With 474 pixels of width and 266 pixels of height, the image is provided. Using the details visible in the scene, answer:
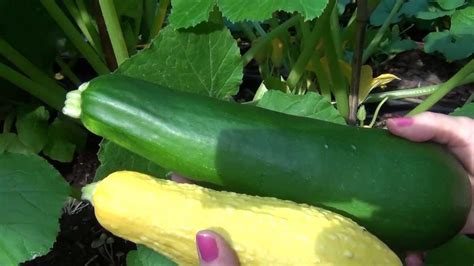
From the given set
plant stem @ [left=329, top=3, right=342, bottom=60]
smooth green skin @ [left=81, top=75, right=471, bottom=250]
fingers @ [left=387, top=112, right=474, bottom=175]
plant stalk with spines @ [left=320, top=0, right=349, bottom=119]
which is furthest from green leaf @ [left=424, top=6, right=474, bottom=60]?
smooth green skin @ [left=81, top=75, right=471, bottom=250]

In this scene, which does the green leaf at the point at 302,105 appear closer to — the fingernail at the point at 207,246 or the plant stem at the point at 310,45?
the plant stem at the point at 310,45

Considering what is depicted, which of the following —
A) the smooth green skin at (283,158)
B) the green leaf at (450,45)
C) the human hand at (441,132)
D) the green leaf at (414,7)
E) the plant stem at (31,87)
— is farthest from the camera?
the green leaf at (414,7)

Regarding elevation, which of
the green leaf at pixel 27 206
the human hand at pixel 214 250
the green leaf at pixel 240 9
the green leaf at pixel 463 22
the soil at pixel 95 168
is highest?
the green leaf at pixel 240 9

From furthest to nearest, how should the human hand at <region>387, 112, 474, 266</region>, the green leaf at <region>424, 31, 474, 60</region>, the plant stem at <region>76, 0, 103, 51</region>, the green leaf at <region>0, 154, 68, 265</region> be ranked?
the green leaf at <region>424, 31, 474, 60</region> < the plant stem at <region>76, 0, 103, 51</region> < the green leaf at <region>0, 154, 68, 265</region> < the human hand at <region>387, 112, 474, 266</region>

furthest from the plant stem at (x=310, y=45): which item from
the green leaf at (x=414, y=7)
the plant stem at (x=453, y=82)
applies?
the green leaf at (x=414, y=7)

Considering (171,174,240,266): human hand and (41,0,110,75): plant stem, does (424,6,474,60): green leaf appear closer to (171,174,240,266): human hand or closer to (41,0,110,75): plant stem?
(41,0,110,75): plant stem

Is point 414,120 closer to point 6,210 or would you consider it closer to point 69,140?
point 6,210

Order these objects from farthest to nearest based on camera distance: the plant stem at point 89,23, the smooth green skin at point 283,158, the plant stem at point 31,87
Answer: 1. the plant stem at point 89,23
2. the plant stem at point 31,87
3. the smooth green skin at point 283,158
